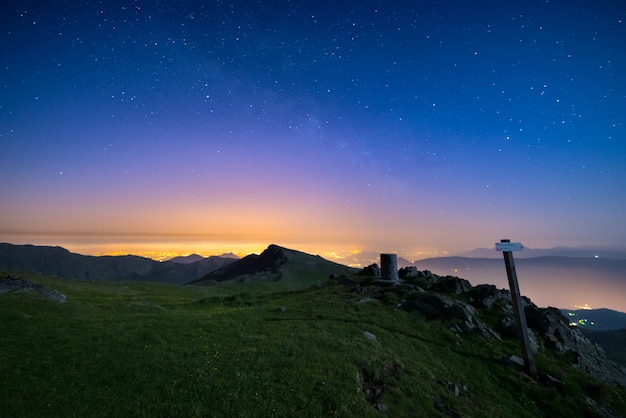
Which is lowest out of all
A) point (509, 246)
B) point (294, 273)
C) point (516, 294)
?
point (516, 294)

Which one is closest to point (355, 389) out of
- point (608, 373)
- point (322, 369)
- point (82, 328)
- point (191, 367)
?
point (322, 369)

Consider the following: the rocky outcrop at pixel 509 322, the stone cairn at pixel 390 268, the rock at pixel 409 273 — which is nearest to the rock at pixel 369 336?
the rocky outcrop at pixel 509 322

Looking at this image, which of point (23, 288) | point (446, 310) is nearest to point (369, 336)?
point (446, 310)

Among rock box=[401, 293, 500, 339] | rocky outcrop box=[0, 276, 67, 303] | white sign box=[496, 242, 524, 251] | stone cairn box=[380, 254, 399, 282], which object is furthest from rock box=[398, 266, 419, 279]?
rocky outcrop box=[0, 276, 67, 303]

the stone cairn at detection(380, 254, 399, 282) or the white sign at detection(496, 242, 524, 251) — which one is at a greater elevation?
the white sign at detection(496, 242, 524, 251)

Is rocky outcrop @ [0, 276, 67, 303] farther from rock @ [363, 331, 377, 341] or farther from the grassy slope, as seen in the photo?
rock @ [363, 331, 377, 341]

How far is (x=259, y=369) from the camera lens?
15.9 m

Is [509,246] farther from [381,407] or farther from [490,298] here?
[381,407]

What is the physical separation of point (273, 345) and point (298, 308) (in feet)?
43.0

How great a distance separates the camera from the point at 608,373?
26453 millimetres

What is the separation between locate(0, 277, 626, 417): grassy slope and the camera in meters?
13.4

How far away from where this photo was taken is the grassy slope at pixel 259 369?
43.9 ft

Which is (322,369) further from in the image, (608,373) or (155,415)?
(608,373)

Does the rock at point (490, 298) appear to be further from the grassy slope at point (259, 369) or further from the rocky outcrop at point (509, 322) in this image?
the grassy slope at point (259, 369)
